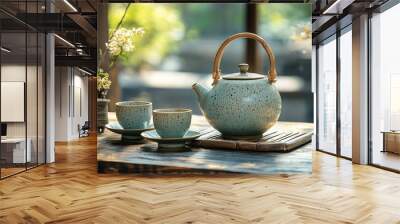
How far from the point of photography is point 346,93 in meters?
5.86

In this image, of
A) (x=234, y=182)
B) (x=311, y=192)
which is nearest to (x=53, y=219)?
(x=234, y=182)

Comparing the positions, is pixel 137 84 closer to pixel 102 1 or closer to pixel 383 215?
pixel 102 1

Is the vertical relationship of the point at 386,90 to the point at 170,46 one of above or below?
below

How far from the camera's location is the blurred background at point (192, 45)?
3.80m

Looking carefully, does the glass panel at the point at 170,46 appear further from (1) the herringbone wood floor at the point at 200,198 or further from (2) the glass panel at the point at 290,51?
(1) the herringbone wood floor at the point at 200,198

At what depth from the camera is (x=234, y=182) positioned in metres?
3.71

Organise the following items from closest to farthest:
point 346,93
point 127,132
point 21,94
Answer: point 127,132 < point 21,94 < point 346,93

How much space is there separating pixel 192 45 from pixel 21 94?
204cm

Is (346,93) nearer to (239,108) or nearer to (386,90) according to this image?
(386,90)

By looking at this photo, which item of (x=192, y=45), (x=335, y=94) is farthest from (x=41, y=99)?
(x=335, y=94)

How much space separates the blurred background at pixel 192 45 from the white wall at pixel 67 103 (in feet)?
21.6

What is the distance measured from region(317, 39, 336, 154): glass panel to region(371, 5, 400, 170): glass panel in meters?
1.22

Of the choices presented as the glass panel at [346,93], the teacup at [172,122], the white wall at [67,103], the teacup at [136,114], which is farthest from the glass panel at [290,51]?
the white wall at [67,103]

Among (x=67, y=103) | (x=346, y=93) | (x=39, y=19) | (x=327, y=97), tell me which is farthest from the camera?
(x=67, y=103)
